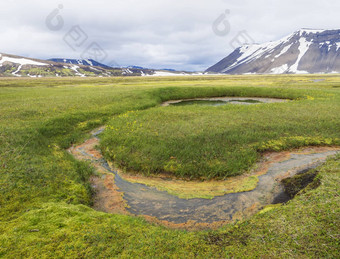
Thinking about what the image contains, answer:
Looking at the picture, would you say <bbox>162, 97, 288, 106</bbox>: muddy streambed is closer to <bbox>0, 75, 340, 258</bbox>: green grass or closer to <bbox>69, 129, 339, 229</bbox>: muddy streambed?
<bbox>0, 75, 340, 258</bbox>: green grass

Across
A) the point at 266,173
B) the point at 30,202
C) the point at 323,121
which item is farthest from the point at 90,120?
the point at 323,121

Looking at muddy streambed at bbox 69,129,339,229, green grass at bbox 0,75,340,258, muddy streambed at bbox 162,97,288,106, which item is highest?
muddy streambed at bbox 162,97,288,106

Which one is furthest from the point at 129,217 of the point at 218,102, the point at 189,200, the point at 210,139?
the point at 218,102

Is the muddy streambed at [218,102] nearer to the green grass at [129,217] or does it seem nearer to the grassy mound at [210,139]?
the grassy mound at [210,139]

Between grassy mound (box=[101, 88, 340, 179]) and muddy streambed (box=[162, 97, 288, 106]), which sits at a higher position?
muddy streambed (box=[162, 97, 288, 106])

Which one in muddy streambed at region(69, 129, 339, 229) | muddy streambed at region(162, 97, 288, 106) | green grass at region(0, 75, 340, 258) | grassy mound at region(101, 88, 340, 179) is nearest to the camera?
green grass at region(0, 75, 340, 258)

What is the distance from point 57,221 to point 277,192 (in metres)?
12.4

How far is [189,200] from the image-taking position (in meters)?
12.4

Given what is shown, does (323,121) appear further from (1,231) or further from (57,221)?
(1,231)

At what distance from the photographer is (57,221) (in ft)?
27.5

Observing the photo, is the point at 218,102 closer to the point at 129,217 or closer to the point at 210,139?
the point at 210,139

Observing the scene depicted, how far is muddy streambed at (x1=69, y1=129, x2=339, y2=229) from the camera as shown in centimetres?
1088

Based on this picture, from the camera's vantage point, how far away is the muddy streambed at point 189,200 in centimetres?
1088

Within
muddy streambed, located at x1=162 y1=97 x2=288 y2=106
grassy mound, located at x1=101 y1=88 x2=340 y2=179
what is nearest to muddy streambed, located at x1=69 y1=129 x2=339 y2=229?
grassy mound, located at x1=101 y1=88 x2=340 y2=179
